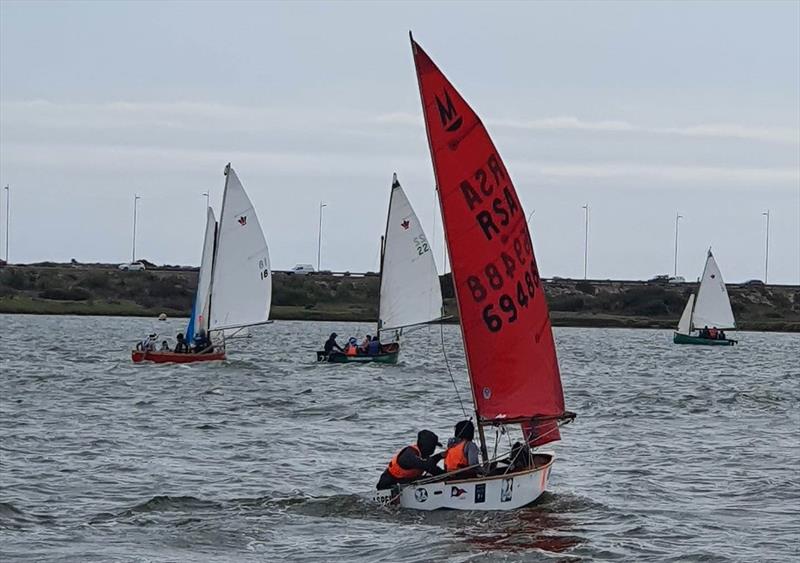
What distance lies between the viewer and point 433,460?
2162 centimetres

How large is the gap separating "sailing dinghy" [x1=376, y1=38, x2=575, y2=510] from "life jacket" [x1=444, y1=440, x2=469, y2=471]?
0.20 m

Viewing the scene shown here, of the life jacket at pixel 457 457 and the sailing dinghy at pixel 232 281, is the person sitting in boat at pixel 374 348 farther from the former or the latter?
the life jacket at pixel 457 457

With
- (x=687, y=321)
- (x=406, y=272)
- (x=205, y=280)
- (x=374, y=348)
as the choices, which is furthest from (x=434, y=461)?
(x=687, y=321)

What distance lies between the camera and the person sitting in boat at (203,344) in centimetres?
5412

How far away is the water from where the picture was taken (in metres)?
20.4

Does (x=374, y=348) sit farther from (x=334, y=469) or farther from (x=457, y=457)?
(x=457, y=457)

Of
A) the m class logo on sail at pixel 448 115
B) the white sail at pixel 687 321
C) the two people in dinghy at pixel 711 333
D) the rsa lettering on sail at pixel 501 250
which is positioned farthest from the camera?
the white sail at pixel 687 321

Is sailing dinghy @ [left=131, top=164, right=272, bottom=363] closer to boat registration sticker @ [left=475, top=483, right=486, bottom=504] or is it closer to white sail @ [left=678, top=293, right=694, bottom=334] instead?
boat registration sticker @ [left=475, top=483, right=486, bottom=504]

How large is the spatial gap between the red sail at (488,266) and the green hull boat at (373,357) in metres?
36.3

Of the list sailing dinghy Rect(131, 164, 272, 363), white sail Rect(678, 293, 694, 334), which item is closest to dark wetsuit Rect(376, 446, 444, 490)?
sailing dinghy Rect(131, 164, 272, 363)

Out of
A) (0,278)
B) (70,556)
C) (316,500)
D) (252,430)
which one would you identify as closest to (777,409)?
(252,430)

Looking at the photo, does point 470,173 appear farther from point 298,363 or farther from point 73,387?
point 298,363

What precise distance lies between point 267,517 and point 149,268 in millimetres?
129278

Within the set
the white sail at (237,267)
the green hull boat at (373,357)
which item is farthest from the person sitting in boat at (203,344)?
the green hull boat at (373,357)
